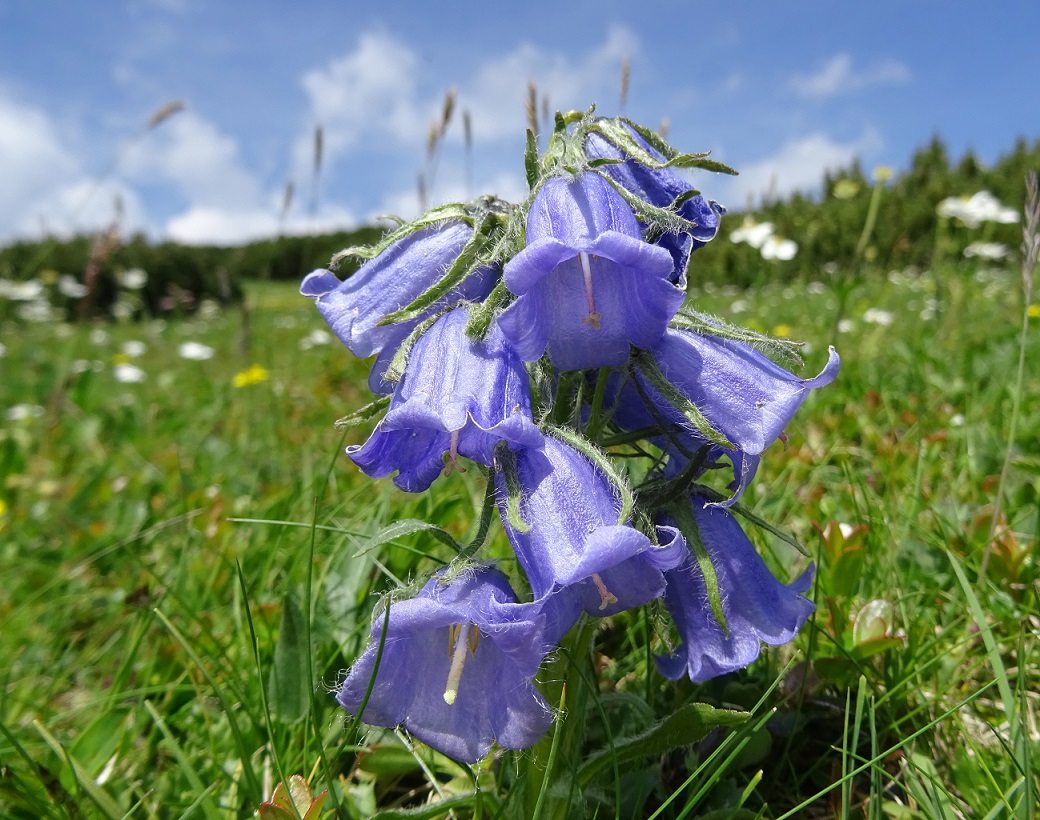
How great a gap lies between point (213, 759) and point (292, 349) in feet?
34.6

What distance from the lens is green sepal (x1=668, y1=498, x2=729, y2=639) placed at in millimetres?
1479

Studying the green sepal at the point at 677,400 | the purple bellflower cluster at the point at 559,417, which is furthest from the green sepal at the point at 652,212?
the green sepal at the point at 677,400

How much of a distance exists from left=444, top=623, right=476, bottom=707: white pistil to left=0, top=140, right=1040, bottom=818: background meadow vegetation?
0.34ft

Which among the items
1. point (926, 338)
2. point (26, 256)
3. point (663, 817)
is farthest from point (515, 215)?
point (26, 256)

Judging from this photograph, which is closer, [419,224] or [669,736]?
[669,736]

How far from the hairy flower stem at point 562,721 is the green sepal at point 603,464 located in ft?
1.13

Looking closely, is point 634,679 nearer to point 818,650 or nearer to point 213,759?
point 818,650

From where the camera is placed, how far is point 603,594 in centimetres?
140

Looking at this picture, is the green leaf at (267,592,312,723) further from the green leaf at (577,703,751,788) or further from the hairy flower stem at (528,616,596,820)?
the green leaf at (577,703,751,788)

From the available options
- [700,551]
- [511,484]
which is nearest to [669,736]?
[700,551]

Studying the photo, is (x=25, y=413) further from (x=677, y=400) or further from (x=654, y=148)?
(x=677, y=400)

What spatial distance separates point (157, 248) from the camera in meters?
26.2

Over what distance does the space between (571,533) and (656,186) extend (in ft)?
2.53

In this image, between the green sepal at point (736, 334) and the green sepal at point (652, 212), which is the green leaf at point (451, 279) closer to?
the green sepal at point (652, 212)
